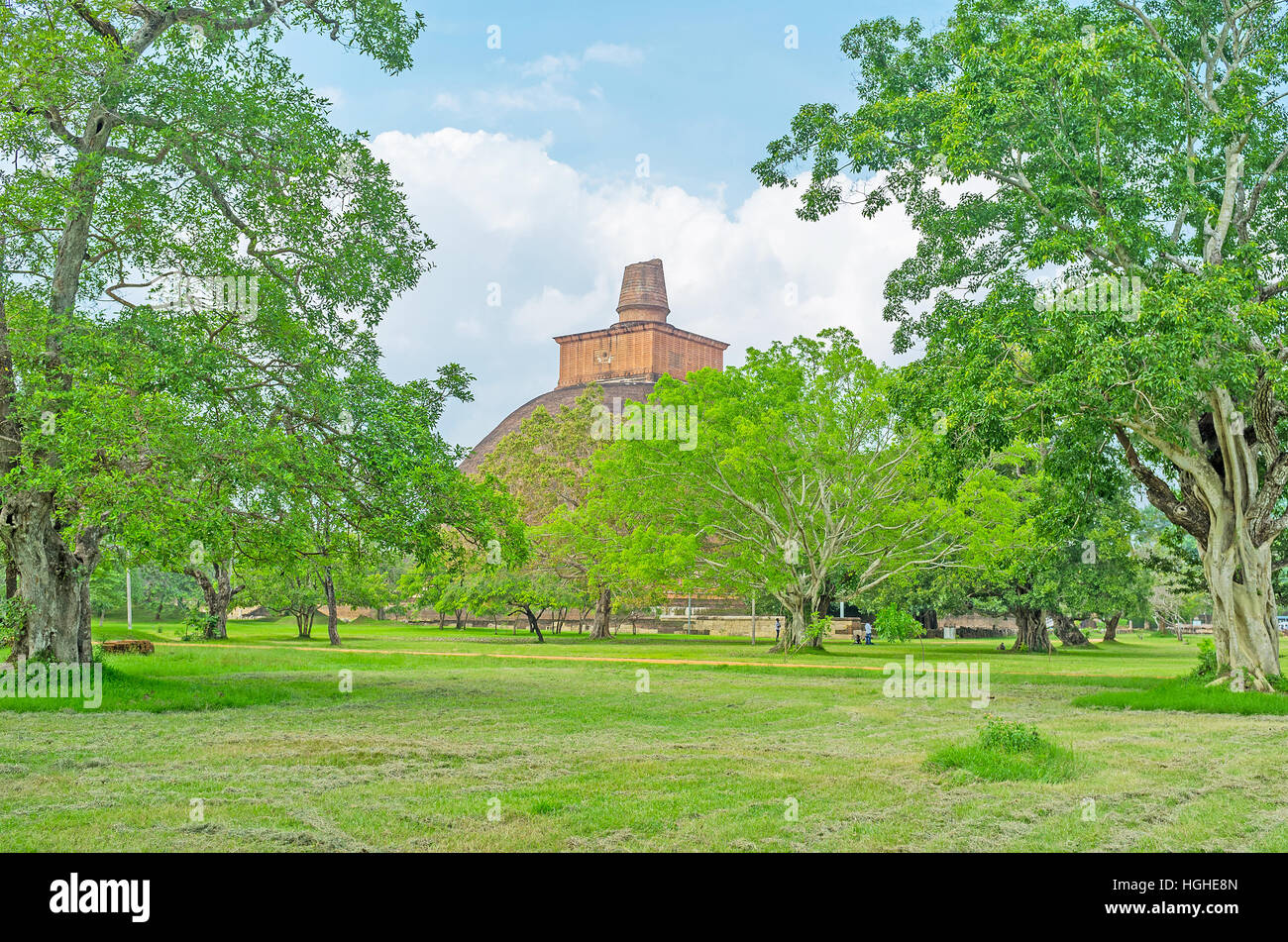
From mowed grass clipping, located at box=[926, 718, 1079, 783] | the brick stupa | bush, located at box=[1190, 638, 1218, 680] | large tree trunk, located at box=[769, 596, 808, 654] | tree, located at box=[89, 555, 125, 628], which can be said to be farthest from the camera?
the brick stupa

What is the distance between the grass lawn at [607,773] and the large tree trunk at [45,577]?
3.36 ft

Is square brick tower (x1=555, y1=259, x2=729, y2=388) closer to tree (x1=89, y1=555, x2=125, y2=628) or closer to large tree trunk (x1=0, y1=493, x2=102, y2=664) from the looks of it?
tree (x1=89, y1=555, x2=125, y2=628)

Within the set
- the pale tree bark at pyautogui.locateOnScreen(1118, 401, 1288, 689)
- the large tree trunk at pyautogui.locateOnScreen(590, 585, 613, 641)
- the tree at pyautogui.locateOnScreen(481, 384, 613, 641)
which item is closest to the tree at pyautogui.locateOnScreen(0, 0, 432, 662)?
the pale tree bark at pyautogui.locateOnScreen(1118, 401, 1288, 689)

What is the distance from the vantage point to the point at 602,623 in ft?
160

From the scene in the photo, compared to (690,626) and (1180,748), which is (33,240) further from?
(690,626)

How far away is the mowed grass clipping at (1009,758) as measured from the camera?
920cm

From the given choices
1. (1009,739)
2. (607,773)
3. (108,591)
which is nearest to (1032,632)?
(1009,739)

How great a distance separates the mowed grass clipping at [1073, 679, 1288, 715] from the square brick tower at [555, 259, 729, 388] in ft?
228

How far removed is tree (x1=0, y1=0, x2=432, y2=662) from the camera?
14.3m

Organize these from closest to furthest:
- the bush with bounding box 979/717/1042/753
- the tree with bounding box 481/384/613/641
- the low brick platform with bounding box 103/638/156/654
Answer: the bush with bounding box 979/717/1042/753 → the low brick platform with bounding box 103/638/156/654 → the tree with bounding box 481/384/613/641

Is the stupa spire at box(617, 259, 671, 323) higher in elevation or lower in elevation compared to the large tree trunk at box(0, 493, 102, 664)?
higher

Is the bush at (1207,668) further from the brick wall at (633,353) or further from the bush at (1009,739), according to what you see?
the brick wall at (633,353)

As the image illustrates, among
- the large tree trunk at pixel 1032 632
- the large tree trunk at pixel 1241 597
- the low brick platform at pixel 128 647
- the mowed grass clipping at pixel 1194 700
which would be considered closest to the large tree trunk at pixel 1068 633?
the large tree trunk at pixel 1032 632
